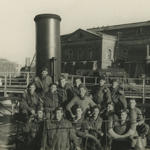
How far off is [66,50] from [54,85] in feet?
105

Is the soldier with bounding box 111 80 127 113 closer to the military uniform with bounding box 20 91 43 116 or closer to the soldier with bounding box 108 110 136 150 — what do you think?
the soldier with bounding box 108 110 136 150

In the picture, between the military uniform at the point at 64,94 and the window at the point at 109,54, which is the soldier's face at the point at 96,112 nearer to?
the military uniform at the point at 64,94

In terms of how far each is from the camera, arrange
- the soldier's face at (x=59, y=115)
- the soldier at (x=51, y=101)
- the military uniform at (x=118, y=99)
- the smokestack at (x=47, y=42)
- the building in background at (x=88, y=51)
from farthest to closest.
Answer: the building in background at (x=88, y=51)
the smokestack at (x=47, y=42)
the military uniform at (x=118, y=99)
the soldier at (x=51, y=101)
the soldier's face at (x=59, y=115)

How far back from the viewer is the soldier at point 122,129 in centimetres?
604

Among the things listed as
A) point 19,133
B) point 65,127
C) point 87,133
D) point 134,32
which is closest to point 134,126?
point 87,133

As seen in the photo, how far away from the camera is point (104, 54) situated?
1377 inches

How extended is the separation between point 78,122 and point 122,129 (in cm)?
87

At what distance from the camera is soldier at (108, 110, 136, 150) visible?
6.04 m

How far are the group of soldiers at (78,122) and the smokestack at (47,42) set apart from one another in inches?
35.8

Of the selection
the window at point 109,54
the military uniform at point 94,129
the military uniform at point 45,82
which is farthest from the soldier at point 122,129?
the window at point 109,54

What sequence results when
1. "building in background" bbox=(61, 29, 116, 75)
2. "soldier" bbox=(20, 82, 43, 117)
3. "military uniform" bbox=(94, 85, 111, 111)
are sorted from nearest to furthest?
"soldier" bbox=(20, 82, 43, 117) < "military uniform" bbox=(94, 85, 111, 111) < "building in background" bbox=(61, 29, 116, 75)

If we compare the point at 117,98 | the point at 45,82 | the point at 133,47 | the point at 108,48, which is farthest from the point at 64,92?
the point at 108,48

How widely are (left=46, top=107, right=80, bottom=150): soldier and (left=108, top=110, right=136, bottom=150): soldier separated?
81cm

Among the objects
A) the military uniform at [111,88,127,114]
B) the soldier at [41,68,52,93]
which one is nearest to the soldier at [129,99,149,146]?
the military uniform at [111,88,127,114]
